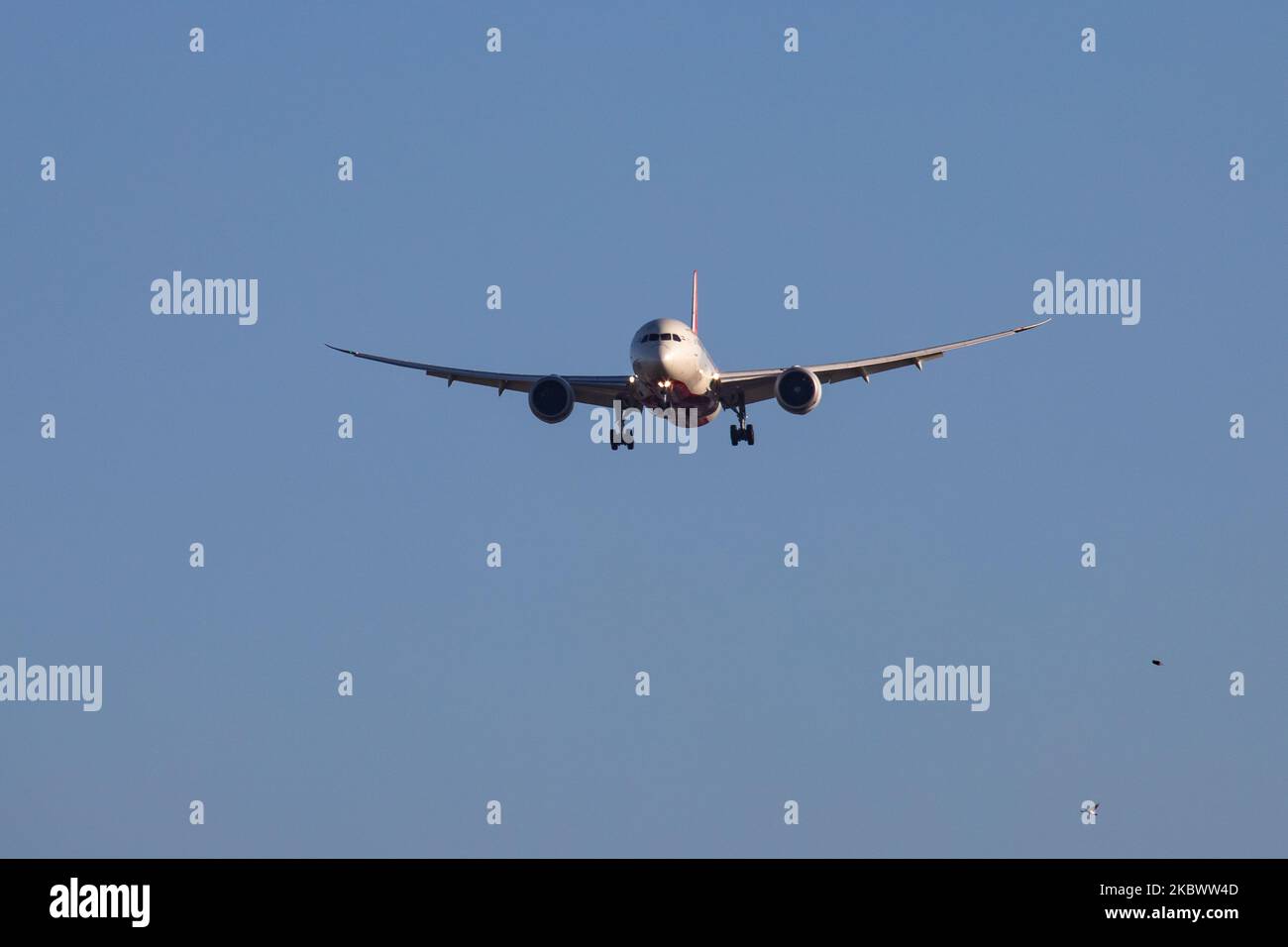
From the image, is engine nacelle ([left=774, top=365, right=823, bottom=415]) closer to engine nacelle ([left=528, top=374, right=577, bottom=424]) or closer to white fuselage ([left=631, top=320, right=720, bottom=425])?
white fuselage ([left=631, top=320, right=720, bottom=425])

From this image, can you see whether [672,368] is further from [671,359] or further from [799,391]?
[799,391]

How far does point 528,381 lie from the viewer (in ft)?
259

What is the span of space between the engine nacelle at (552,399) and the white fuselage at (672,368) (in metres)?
2.42

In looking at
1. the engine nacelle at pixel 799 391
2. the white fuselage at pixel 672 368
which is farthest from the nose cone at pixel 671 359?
the engine nacelle at pixel 799 391

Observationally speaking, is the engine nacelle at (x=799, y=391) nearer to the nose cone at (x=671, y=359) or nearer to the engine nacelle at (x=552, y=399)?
the nose cone at (x=671, y=359)

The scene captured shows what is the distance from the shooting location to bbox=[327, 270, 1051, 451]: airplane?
74.4 meters

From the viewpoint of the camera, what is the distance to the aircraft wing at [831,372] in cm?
7781

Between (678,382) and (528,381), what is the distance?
6.54m
